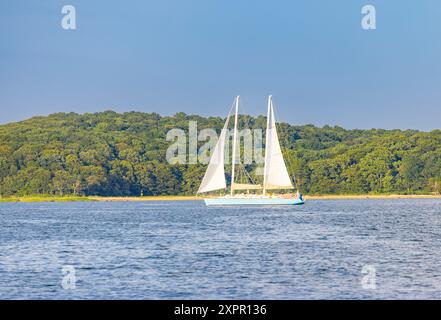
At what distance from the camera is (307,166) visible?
18975 centimetres

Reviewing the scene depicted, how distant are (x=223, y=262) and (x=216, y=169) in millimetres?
59681

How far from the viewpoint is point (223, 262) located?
41.4 metres

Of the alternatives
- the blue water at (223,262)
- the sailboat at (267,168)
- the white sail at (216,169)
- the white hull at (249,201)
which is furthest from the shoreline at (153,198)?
the blue water at (223,262)

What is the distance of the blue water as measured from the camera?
32406 millimetres

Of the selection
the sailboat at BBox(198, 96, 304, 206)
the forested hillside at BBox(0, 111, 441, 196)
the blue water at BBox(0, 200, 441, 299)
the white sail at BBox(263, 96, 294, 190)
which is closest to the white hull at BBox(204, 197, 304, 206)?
the sailboat at BBox(198, 96, 304, 206)

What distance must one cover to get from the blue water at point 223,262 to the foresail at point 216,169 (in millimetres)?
32964

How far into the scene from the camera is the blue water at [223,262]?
106 feet

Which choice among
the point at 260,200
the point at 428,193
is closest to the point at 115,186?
the point at 428,193

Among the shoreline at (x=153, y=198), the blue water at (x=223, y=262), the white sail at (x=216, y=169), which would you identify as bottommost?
the blue water at (x=223, y=262)

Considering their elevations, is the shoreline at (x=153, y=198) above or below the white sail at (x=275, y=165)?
below

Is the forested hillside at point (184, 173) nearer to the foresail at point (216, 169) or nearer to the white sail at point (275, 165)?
the white sail at point (275, 165)

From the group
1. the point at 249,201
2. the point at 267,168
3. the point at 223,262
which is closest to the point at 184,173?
the point at 249,201

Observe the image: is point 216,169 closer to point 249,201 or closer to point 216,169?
point 216,169

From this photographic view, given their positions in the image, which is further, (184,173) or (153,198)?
(184,173)
